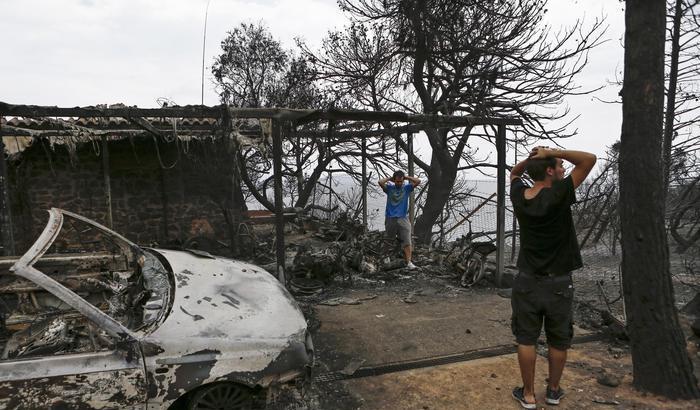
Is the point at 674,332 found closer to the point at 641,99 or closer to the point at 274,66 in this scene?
the point at 641,99

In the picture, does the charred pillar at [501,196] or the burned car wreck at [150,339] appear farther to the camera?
the charred pillar at [501,196]

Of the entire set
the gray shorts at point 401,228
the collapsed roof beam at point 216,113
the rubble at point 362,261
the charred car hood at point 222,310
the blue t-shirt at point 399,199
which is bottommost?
the rubble at point 362,261

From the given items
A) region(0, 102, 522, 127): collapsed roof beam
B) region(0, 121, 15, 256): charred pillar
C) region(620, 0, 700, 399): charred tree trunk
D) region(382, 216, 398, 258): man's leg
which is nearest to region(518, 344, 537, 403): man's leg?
region(620, 0, 700, 399): charred tree trunk

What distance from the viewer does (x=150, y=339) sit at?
2725 mm

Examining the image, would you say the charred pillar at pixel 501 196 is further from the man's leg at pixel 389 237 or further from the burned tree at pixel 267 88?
the burned tree at pixel 267 88

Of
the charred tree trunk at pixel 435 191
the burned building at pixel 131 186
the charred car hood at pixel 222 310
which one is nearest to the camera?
the charred car hood at pixel 222 310

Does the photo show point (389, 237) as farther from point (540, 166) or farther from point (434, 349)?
point (540, 166)

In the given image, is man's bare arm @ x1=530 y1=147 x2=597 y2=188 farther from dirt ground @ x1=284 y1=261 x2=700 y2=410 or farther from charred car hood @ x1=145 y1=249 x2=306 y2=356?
charred car hood @ x1=145 y1=249 x2=306 y2=356

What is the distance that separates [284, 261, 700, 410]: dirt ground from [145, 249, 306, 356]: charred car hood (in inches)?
23.8

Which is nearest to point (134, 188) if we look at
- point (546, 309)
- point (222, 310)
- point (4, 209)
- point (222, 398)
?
point (4, 209)

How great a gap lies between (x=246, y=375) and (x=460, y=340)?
2954 mm

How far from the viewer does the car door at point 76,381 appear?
2.49m

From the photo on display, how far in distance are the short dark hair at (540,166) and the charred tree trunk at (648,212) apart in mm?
866

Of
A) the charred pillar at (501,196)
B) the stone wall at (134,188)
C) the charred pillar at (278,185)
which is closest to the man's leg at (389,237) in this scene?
the charred pillar at (501,196)
